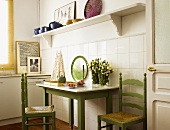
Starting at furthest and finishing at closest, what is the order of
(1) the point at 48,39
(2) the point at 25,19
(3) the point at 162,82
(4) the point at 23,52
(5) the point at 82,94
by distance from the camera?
(2) the point at 25,19, (4) the point at 23,52, (1) the point at 48,39, (5) the point at 82,94, (3) the point at 162,82

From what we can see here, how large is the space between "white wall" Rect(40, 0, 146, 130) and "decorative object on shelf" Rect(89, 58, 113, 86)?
0.14m

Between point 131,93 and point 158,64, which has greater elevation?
point 158,64

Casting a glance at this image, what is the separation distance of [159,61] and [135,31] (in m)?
0.65

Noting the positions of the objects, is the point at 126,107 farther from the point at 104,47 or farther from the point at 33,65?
the point at 33,65

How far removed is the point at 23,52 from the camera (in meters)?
4.43

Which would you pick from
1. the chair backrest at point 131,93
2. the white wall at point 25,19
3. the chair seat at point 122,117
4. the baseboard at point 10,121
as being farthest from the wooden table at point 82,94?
the white wall at point 25,19

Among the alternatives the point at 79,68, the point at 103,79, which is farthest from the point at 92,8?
the point at 103,79

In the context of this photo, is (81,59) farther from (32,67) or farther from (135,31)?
(32,67)

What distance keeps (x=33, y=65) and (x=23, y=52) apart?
0.34 m

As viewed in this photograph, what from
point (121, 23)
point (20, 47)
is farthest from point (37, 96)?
point (121, 23)

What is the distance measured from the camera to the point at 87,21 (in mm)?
3029

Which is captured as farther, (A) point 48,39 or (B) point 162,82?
(A) point 48,39

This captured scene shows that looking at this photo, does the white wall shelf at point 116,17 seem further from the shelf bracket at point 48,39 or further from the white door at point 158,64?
the shelf bracket at point 48,39

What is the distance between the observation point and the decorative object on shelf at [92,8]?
3.09 meters
